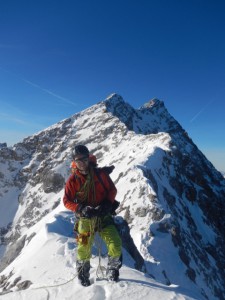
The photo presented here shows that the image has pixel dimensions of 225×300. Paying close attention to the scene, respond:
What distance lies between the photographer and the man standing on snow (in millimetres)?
8789

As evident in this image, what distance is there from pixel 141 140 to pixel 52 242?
188ft

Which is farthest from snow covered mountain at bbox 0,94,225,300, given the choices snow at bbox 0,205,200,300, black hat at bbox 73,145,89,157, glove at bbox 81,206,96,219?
black hat at bbox 73,145,89,157

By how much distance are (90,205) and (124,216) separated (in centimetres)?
2770

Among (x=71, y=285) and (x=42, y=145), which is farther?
(x=42, y=145)

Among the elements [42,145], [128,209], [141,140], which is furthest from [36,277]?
[42,145]

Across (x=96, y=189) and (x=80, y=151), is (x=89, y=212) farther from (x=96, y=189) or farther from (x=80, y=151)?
(x=80, y=151)

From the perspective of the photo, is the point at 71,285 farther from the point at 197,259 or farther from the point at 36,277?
the point at 197,259

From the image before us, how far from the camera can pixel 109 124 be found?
9975 cm

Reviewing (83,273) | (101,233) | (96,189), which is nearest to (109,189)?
(96,189)

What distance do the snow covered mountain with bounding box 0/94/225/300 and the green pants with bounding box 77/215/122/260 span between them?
2.99 ft

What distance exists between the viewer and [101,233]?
360 inches

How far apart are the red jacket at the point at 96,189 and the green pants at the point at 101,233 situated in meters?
0.55

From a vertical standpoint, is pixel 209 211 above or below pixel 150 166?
below

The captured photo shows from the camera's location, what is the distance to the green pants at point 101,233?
29.0ft
